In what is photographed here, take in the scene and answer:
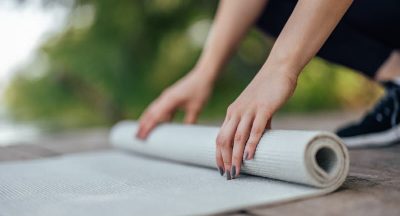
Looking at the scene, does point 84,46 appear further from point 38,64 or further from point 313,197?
point 313,197

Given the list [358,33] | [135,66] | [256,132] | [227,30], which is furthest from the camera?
[135,66]

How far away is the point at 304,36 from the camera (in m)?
1.05

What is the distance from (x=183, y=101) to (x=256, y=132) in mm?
673

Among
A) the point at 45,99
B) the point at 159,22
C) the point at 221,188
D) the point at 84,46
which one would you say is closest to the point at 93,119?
the point at 45,99

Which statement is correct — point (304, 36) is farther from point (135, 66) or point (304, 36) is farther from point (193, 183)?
point (135, 66)

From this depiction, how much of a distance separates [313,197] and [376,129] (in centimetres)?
79

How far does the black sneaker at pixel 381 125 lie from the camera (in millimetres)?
1590

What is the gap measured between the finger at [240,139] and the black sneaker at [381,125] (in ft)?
2.24

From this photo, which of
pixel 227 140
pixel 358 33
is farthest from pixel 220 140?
pixel 358 33

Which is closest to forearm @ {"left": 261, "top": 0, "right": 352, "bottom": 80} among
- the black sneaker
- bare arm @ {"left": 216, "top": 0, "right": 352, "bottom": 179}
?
bare arm @ {"left": 216, "top": 0, "right": 352, "bottom": 179}

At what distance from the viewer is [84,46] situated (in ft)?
15.8

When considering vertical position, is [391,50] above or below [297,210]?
above

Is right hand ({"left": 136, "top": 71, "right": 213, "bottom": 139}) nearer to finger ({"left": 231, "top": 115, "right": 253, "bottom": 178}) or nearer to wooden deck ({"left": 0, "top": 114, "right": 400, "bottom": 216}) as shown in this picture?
wooden deck ({"left": 0, "top": 114, "right": 400, "bottom": 216})

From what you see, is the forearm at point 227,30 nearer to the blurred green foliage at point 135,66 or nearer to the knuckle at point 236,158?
the knuckle at point 236,158
